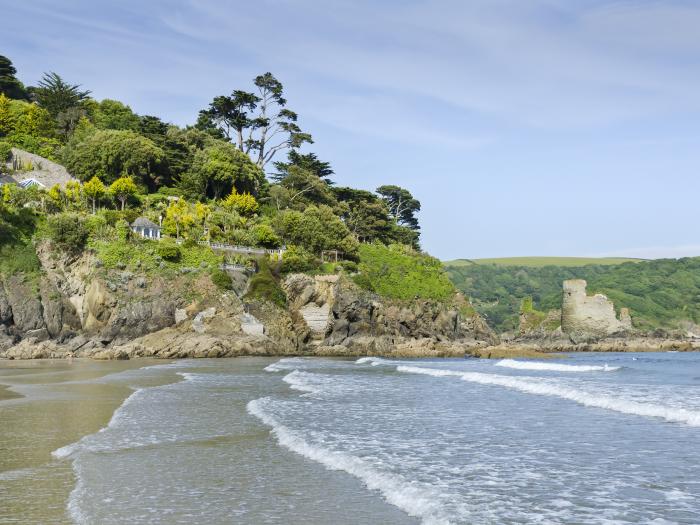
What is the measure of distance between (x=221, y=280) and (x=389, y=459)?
4934 centimetres

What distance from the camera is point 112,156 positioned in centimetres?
7644

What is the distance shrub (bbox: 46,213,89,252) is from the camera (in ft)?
195

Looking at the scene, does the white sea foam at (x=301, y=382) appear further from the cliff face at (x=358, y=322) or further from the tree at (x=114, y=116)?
the tree at (x=114, y=116)

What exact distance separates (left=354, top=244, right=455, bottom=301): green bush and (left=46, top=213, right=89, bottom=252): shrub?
90.8ft

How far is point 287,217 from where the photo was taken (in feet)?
238

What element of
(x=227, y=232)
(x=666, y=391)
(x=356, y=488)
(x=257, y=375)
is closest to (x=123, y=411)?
(x=356, y=488)

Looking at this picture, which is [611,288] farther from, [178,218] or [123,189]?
[123,189]

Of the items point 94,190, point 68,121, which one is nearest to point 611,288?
point 68,121

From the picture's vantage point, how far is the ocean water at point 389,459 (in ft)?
30.6

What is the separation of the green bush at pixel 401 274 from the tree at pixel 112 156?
2821 cm

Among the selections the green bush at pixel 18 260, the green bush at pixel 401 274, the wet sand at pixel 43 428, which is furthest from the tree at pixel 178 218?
the wet sand at pixel 43 428

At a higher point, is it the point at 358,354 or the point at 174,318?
the point at 174,318

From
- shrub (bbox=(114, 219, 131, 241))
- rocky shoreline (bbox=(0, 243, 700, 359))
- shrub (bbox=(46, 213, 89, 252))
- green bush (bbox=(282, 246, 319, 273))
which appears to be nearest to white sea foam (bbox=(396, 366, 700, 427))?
rocky shoreline (bbox=(0, 243, 700, 359))

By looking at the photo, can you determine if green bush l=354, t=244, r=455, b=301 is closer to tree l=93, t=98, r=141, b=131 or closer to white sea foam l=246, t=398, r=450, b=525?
tree l=93, t=98, r=141, b=131
